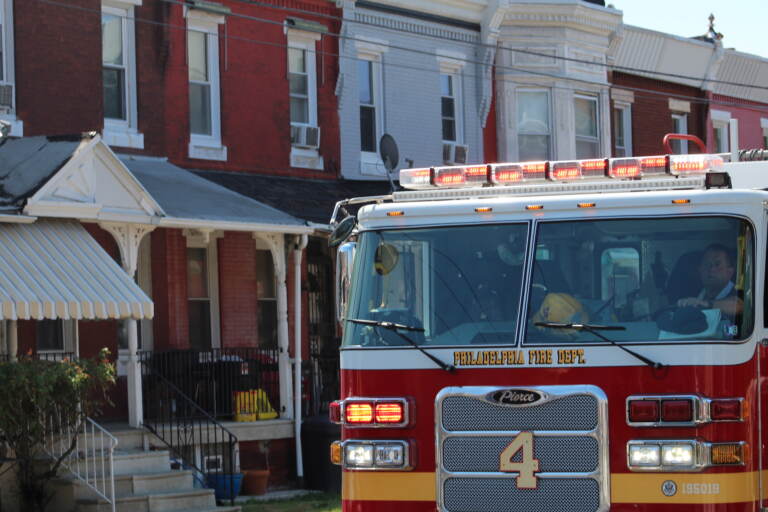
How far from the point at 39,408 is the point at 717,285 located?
8.87 meters

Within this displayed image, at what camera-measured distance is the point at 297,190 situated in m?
22.6

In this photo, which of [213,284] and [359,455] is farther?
[213,284]

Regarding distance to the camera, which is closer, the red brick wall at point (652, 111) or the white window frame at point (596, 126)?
the white window frame at point (596, 126)

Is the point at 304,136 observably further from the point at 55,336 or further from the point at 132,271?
the point at 132,271

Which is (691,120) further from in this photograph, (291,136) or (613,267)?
(613,267)

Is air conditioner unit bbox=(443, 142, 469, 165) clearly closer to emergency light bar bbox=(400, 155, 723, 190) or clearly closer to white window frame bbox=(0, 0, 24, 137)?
white window frame bbox=(0, 0, 24, 137)

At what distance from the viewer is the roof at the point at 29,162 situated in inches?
651

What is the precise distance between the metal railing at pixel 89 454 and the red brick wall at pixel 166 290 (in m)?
3.26

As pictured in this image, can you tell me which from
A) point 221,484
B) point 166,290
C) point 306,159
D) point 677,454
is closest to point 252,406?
point 221,484

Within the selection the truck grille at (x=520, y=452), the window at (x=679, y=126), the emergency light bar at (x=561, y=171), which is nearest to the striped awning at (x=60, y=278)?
the emergency light bar at (x=561, y=171)

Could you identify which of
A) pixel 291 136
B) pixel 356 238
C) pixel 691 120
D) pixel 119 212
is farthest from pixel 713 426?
pixel 691 120

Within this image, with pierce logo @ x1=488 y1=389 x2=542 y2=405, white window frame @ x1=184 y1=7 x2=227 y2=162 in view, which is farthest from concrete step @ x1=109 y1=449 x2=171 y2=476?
pierce logo @ x1=488 y1=389 x2=542 y2=405

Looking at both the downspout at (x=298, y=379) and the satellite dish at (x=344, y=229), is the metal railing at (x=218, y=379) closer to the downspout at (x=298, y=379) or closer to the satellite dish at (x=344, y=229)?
the downspout at (x=298, y=379)

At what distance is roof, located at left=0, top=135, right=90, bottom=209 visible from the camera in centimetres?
1653
